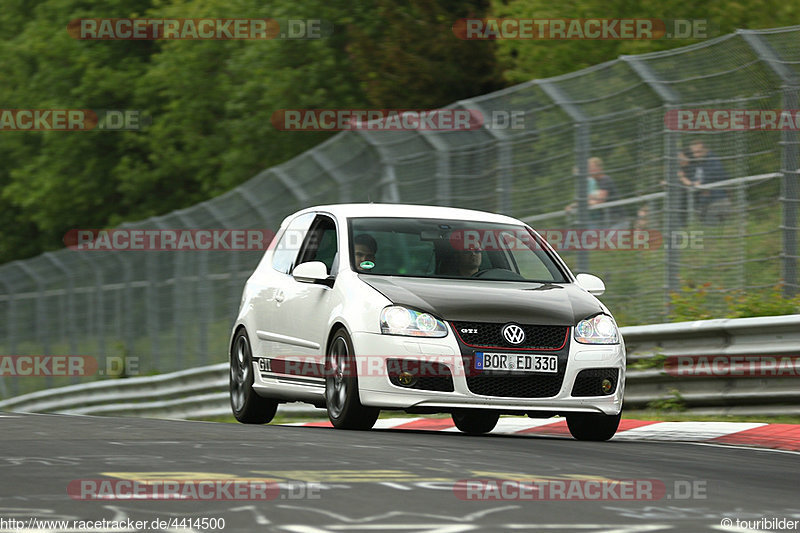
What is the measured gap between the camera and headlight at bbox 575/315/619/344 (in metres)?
11.3

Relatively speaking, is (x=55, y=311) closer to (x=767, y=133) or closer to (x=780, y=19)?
(x=780, y=19)

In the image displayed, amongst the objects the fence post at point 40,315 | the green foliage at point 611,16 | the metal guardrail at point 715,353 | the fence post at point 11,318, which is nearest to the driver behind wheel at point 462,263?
the metal guardrail at point 715,353

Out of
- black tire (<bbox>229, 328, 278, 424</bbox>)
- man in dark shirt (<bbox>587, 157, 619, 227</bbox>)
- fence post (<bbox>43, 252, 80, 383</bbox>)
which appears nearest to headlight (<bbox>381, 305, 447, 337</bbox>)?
black tire (<bbox>229, 328, 278, 424</bbox>)

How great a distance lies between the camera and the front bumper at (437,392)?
1092 centimetres

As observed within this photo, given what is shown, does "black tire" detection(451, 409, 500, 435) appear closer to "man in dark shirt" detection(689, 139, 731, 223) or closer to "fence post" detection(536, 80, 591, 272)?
"fence post" detection(536, 80, 591, 272)

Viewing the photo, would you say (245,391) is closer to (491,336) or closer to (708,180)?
(491,336)

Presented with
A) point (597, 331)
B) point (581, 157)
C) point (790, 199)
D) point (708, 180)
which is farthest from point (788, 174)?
point (597, 331)

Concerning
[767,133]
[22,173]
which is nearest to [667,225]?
[767,133]

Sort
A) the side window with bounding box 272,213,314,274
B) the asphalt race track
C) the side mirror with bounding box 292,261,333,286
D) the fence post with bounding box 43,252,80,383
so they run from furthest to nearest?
1. the fence post with bounding box 43,252,80,383
2. the side window with bounding box 272,213,314,274
3. the side mirror with bounding box 292,261,333,286
4. the asphalt race track

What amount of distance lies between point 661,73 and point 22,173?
45501 millimetres

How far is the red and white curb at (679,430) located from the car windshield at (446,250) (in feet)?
4.13

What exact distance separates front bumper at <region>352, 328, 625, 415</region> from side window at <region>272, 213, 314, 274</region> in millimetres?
1993

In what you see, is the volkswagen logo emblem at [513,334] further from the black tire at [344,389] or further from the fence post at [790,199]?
the fence post at [790,199]

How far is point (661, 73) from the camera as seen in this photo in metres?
14.7
